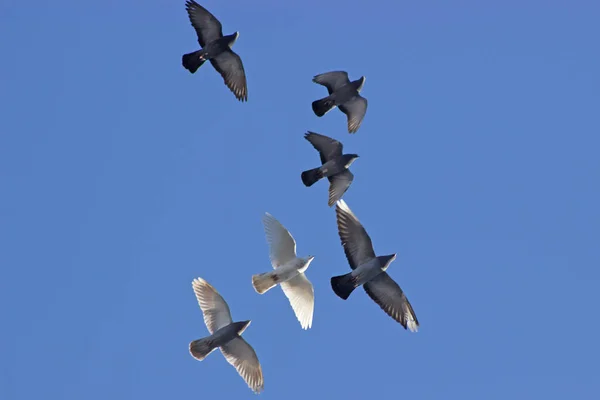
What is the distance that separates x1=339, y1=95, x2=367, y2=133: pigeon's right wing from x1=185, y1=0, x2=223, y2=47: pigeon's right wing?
3605mm

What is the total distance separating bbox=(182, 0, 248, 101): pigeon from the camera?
26125 mm

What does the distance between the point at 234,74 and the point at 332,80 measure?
2443mm

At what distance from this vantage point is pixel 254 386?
24.2 metres

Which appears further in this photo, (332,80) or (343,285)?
(332,80)

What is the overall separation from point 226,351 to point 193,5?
7.88 meters

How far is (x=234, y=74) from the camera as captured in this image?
87.8 feet

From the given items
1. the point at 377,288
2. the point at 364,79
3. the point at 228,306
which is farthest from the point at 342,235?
the point at 364,79

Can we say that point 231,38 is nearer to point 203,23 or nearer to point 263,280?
point 203,23

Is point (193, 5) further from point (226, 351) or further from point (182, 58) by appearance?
point (226, 351)

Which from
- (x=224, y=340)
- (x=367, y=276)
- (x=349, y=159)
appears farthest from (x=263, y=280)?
(x=349, y=159)

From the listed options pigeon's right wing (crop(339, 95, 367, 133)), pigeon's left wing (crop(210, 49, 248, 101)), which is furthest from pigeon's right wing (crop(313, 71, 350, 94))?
pigeon's left wing (crop(210, 49, 248, 101))

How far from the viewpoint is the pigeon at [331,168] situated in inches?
1074

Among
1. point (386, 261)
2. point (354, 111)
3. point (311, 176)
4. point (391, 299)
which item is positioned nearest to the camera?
point (386, 261)

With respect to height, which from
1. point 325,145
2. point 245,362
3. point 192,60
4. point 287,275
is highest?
point 192,60
